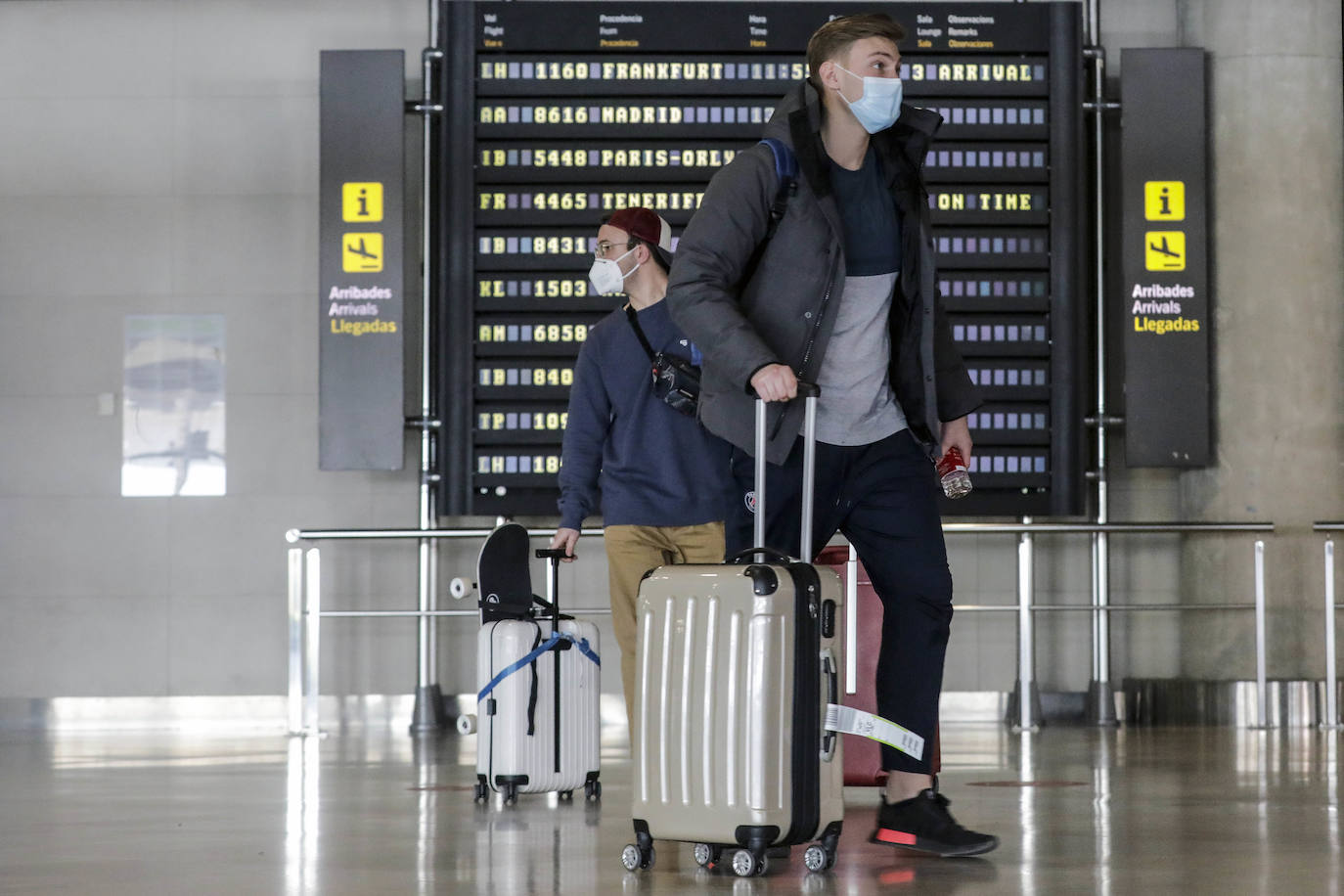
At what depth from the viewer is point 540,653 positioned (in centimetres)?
456

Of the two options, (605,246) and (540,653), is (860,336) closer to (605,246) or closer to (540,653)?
(605,246)

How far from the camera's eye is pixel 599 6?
7586 millimetres

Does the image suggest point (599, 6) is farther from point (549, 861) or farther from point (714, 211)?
point (549, 861)

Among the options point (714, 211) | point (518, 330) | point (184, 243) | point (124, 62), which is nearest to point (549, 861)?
point (714, 211)

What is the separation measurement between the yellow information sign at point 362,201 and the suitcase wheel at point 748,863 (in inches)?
205

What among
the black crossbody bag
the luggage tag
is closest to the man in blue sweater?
the black crossbody bag

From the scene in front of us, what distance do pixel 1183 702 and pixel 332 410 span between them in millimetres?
4254

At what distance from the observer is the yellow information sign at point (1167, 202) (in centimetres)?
760

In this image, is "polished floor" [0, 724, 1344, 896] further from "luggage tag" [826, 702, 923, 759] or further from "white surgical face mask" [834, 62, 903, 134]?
"white surgical face mask" [834, 62, 903, 134]

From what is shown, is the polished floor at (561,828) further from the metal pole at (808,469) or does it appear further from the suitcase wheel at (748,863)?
the metal pole at (808,469)

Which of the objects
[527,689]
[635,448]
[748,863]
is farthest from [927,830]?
[527,689]

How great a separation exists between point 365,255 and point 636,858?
16.4 feet

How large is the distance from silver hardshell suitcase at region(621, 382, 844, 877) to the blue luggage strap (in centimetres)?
147

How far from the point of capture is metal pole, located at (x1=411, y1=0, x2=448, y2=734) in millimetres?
7664
